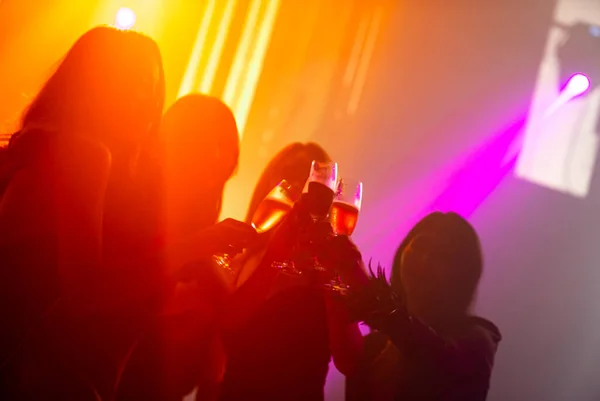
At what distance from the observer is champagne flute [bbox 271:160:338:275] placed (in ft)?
3.79

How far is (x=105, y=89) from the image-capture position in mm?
1043

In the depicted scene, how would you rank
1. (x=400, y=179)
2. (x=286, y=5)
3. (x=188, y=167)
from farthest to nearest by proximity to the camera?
(x=286, y=5), (x=400, y=179), (x=188, y=167)

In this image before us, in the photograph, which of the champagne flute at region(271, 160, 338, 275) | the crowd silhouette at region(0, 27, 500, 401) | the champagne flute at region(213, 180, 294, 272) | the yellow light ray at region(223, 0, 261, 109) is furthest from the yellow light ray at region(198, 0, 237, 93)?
the champagne flute at region(271, 160, 338, 275)

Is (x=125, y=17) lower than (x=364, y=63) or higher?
lower

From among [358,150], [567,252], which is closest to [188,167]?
[358,150]

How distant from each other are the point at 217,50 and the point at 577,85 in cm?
250

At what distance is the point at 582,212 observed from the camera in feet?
10.4

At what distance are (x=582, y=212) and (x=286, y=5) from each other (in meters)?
2.51

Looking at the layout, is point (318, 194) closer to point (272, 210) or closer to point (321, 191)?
point (321, 191)

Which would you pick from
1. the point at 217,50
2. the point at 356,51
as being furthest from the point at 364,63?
the point at 217,50

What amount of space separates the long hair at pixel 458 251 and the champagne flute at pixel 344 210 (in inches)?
26.6

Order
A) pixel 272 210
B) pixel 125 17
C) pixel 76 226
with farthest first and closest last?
pixel 125 17
pixel 272 210
pixel 76 226

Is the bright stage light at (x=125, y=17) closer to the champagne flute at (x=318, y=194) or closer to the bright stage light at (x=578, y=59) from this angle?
the champagne flute at (x=318, y=194)

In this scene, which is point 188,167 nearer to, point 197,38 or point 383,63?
point 197,38
